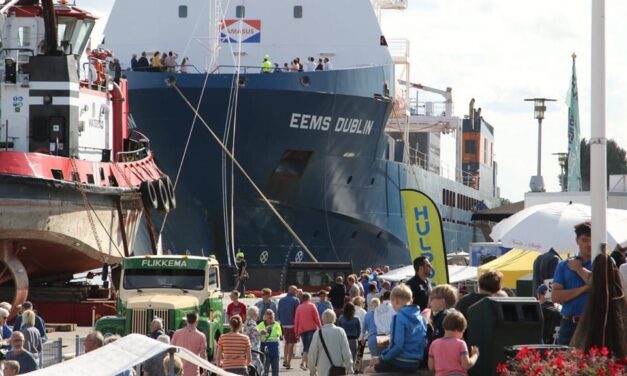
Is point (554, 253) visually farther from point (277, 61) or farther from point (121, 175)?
point (277, 61)

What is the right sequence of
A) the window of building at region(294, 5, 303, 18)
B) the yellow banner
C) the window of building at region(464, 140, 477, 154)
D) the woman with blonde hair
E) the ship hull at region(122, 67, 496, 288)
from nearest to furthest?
the woman with blonde hair, the yellow banner, the ship hull at region(122, 67, 496, 288), the window of building at region(294, 5, 303, 18), the window of building at region(464, 140, 477, 154)

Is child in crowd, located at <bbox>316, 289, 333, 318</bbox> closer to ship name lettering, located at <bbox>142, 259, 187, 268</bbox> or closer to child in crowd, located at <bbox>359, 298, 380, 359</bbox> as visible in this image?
child in crowd, located at <bbox>359, 298, 380, 359</bbox>

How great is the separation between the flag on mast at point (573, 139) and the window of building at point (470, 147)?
37152 millimetres

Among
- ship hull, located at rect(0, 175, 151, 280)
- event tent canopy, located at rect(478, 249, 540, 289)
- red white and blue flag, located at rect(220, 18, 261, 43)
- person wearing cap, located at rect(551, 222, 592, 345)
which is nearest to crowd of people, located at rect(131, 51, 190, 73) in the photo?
red white and blue flag, located at rect(220, 18, 261, 43)

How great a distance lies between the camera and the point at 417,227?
1738cm

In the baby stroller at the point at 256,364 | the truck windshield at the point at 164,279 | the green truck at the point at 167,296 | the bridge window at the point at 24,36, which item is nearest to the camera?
the baby stroller at the point at 256,364

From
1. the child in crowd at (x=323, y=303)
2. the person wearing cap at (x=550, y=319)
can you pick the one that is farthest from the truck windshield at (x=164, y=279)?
the person wearing cap at (x=550, y=319)

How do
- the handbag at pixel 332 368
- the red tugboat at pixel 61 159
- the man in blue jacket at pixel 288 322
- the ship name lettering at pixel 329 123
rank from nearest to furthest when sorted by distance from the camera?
the handbag at pixel 332 368 → the man in blue jacket at pixel 288 322 → the red tugboat at pixel 61 159 → the ship name lettering at pixel 329 123

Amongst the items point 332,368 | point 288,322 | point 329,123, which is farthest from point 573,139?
point 332,368

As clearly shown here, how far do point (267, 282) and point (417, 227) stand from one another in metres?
20.3

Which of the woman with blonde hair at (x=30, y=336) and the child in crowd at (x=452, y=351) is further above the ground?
the child in crowd at (x=452, y=351)

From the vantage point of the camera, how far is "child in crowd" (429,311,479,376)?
31.7 feet

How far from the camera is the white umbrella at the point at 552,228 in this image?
1487cm

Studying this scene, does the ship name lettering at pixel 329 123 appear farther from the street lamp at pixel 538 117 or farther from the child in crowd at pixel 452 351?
the child in crowd at pixel 452 351
